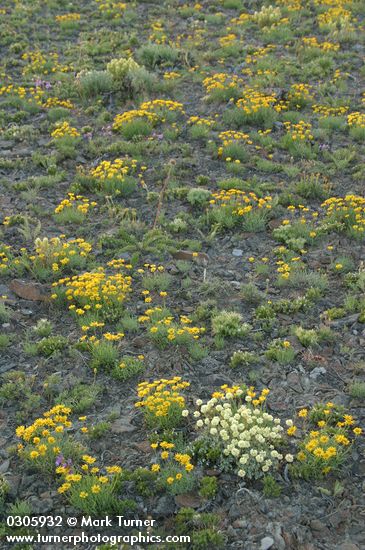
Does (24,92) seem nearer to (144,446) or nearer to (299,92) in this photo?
(299,92)

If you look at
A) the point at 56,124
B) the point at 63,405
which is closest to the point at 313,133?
the point at 56,124

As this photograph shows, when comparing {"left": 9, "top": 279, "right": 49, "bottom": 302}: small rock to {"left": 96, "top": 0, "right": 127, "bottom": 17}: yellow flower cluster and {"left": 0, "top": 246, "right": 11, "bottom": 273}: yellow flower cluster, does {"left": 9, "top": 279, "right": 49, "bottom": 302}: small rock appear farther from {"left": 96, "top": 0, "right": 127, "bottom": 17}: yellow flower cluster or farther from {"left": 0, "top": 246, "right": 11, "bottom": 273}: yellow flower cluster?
{"left": 96, "top": 0, "right": 127, "bottom": 17}: yellow flower cluster

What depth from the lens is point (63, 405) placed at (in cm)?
677

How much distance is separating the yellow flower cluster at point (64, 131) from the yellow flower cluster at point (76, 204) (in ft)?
6.57

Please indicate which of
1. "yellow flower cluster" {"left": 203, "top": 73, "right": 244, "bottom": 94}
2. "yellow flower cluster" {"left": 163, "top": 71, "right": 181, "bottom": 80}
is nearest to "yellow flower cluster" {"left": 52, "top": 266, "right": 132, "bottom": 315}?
"yellow flower cluster" {"left": 203, "top": 73, "right": 244, "bottom": 94}

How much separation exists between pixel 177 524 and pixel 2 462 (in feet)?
6.16

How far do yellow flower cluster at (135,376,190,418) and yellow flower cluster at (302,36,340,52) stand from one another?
38.2ft

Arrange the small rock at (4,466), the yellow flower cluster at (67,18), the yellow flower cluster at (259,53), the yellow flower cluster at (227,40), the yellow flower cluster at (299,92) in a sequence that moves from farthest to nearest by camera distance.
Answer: the yellow flower cluster at (67,18)
the yellow flower cluster at (227,40)
the yellow flower cluster at (259,53)
the yellow flower cluster at (299,92)
the small rock at (4,466)

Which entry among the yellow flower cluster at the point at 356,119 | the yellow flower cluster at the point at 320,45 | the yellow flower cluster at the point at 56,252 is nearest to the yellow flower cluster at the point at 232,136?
the yellow flower cluster at the point at 356,119

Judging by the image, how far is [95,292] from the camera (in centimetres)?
833

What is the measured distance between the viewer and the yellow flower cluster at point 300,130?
12180 mm

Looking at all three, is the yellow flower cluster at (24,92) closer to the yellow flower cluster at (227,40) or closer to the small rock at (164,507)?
the yellow flower cluster at (227,40)

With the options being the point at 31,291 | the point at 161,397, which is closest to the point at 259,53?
the point at 31,291

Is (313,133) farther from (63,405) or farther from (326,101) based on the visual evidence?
(63,405)
